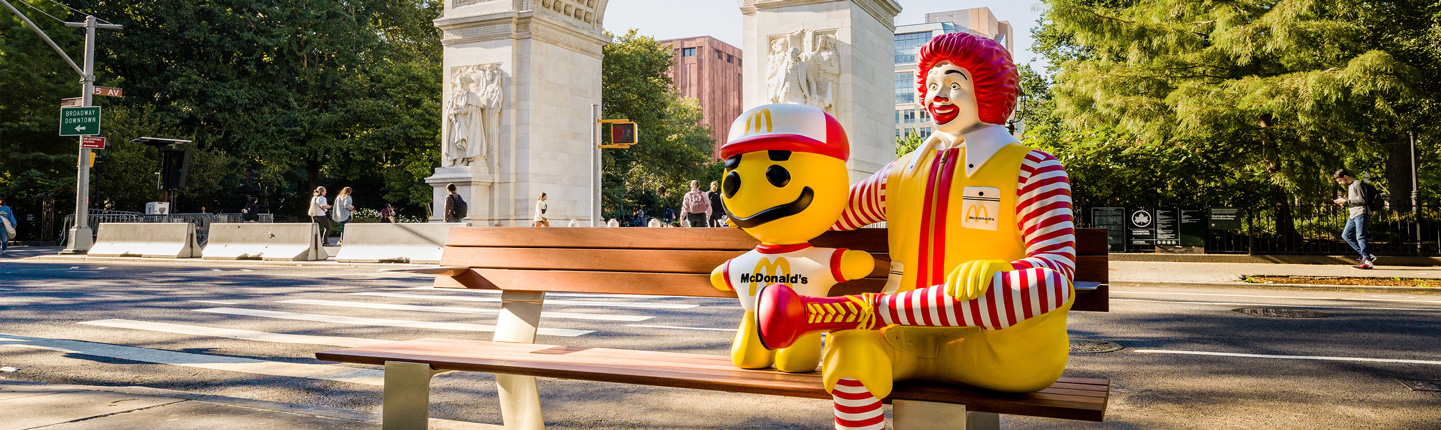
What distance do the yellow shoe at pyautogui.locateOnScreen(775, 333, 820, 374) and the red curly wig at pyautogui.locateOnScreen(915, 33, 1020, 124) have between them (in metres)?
0.87

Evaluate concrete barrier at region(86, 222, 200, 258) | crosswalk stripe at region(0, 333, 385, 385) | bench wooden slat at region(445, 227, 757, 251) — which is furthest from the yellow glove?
concrete barrier at region(86, 222, 200, 258)

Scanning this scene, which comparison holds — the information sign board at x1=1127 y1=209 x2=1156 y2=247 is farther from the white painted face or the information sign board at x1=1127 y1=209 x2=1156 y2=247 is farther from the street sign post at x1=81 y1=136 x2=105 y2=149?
the street sign post at x1=81 y1=136 x2=105 y2=149

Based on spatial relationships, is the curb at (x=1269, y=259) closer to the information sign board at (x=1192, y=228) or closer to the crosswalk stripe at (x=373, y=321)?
the information sign board at (x=1192, y=228)

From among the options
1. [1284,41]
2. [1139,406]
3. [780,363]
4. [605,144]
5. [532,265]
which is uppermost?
[1284,41]

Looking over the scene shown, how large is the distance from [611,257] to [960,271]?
1.86 m

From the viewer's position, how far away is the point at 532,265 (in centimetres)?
391

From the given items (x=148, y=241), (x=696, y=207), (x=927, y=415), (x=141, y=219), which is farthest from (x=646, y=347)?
(x=141, y=219)

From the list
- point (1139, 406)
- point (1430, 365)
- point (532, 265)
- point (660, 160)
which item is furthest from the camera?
point (660, 160)

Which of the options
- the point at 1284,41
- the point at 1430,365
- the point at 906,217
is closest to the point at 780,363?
the point at 906,217

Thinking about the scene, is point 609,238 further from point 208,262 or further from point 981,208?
point 208,262

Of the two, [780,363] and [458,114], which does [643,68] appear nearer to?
[458,114]

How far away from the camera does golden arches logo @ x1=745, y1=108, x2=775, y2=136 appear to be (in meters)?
2.68

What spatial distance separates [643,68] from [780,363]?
132 feet

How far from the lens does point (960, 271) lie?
223 centimetres
